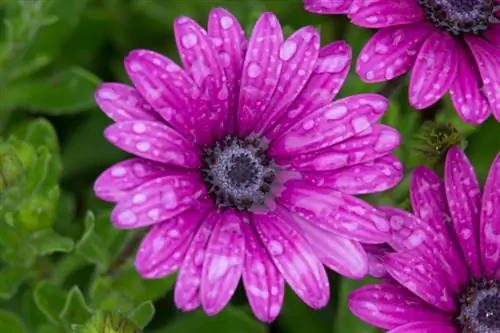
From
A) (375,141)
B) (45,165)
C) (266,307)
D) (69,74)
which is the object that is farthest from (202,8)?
(266,307)

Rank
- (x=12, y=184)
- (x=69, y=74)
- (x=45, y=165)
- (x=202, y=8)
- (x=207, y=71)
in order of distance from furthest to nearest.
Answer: (x=202, y=8) → (x=69, y=74) → (x=45, y=165) → (x=12, y=184) → (x=207, y=71)

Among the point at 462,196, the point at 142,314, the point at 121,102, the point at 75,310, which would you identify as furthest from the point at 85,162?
the point at 462,196

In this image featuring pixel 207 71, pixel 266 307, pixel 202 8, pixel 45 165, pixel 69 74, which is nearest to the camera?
pixel 266 307

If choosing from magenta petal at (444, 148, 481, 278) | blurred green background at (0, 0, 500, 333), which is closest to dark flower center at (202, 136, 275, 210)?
blurred green background at (0, 0, 500, 333)

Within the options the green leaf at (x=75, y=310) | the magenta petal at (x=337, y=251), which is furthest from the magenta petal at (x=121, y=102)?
the green leaf at (x=75, y=310)

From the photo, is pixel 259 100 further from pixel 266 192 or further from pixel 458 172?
pixel 458 172

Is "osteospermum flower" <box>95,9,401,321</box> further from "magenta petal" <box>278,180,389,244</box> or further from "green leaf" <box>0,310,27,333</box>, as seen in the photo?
"green leaf" <box>0,310,27,333</box>
